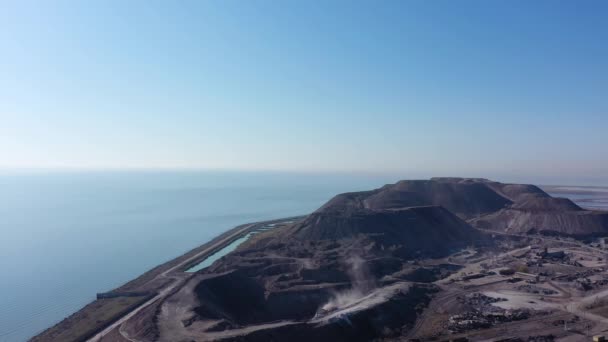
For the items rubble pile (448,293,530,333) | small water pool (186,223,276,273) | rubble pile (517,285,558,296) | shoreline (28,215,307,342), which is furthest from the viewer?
small water pool (186,223,276,273)

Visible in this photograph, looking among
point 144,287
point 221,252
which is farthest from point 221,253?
point 144,287

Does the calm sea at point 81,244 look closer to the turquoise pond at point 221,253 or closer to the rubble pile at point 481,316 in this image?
the turquoise pond at point 221,253

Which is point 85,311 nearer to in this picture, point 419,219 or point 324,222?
point 324,222

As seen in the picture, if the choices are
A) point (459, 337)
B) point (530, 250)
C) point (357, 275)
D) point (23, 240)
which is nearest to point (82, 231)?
point (23, 240)

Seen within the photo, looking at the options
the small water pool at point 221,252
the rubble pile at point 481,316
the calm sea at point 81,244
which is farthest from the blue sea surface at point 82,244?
the rubble pile at point 481,316

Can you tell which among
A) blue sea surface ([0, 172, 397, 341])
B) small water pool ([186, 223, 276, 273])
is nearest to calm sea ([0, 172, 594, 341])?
blue sea surface ([0, 172, 397, 341])

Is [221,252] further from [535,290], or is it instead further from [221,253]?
[535,290]

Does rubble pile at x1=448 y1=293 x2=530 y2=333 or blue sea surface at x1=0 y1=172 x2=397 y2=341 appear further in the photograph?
blue sea surface at x1=0 y1=172 x2=397 y2=341

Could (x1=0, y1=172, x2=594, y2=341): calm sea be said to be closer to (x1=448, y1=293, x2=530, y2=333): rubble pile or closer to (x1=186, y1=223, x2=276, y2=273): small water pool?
(x1=186, y1=223, x2=276, y2=273): small water pool
